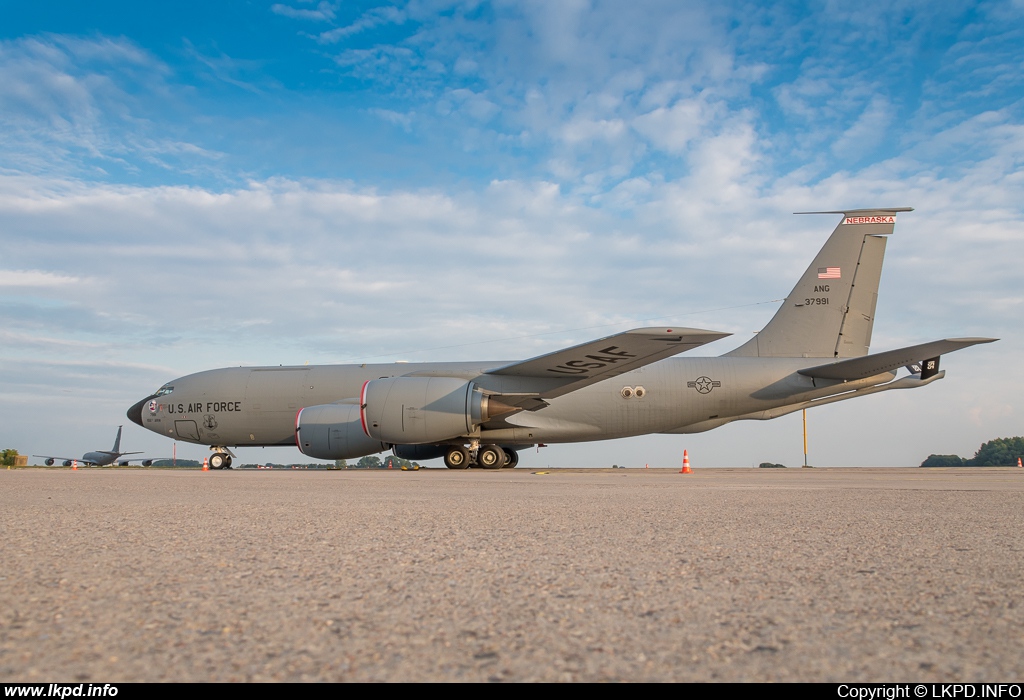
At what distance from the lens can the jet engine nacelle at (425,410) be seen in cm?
1552

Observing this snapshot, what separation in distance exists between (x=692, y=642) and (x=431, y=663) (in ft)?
2.10

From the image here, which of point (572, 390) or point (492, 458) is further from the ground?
point (572, 390)

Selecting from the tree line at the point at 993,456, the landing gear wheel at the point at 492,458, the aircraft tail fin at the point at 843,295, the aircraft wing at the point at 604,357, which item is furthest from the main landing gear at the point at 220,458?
the tree line at the point at 993,456

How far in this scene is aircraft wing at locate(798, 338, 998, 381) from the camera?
14234 millimetres

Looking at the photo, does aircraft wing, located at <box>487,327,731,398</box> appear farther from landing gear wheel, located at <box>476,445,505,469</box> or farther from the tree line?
the tree line

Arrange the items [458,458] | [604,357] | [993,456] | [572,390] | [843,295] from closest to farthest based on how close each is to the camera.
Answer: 1. [604,357]
2. [572,390]
3. [458,458]
4. [843,295]
5. [993,456]

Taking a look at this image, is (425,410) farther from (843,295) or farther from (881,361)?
(843,295)

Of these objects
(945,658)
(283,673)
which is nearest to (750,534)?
(945,658)

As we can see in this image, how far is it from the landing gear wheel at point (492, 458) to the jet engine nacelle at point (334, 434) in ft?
8.22

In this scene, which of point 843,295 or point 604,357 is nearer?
point 604,357

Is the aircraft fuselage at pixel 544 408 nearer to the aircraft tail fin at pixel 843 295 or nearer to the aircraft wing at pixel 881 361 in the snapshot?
the aircraft wing at pixel 881 361

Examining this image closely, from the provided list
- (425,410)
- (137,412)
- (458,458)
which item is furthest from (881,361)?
(137,412)

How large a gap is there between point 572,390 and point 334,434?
239 inches

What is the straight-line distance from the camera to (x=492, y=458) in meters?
17.6
